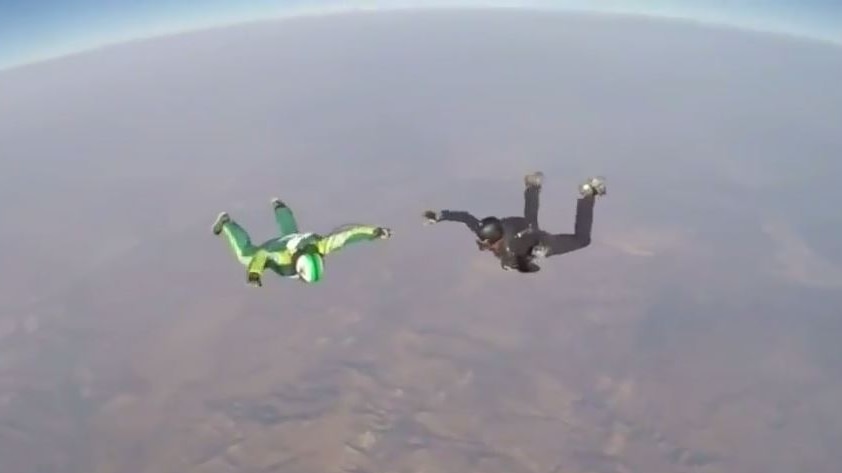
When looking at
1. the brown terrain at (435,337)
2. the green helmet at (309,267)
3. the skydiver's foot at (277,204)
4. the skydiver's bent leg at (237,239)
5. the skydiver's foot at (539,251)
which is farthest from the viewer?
the brown terrain at (435,337)

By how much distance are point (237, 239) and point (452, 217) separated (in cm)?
354

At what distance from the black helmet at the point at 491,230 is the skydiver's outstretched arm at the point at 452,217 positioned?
118 millimetres

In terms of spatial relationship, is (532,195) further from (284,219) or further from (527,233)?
(284,219)

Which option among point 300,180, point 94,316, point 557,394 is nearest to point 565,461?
point 557,394

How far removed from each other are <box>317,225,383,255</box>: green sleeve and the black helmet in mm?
1559

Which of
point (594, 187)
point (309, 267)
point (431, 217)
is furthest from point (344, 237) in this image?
point (594, 187)

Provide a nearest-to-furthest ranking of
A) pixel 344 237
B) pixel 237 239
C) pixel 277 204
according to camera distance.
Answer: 1. pixel 344 237
2. pixel 237 239
3. pixel 277 204

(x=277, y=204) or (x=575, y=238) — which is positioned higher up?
(x=277, y=204)

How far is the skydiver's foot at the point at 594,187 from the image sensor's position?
29.8 ft

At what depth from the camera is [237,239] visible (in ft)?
35.7

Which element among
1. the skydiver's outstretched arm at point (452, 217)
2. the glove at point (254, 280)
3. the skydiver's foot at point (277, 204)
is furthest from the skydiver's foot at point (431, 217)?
the skydiver's foot at point (277, 204)

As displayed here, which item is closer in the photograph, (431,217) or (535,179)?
(431,217)

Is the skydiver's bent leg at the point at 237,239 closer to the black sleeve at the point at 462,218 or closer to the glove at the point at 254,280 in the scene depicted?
the glove at the point at 254,280

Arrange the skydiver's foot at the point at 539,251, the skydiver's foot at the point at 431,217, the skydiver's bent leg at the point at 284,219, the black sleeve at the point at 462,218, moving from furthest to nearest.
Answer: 1. the skydiver's bent leg at the point at 284,219
2. the skydiver's foot at the point at 539,251
3. the black sleeve at the point at 462,218
4. the skydiver's foot at the point at 431,217
